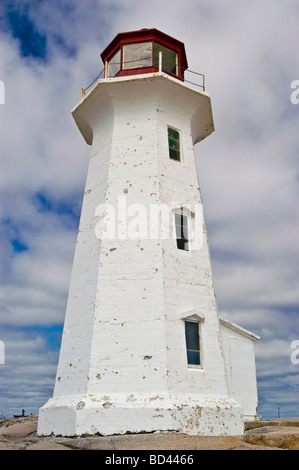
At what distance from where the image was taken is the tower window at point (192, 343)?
1157 centimetres

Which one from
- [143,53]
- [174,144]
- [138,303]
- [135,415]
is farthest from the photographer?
[143,53]

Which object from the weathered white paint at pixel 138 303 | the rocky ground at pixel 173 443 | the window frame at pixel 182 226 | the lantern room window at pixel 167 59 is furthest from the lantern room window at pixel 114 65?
the rocky ground at pixel 173 443

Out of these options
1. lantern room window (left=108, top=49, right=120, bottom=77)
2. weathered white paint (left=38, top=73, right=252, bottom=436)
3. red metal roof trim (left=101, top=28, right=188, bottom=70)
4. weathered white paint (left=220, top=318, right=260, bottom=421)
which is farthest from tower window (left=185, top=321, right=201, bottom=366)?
red metal roof trim (left=101, top=28, right=188, bottom=70)

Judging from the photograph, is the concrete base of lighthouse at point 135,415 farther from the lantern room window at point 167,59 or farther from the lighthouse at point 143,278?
the lantern room window at point 167,59

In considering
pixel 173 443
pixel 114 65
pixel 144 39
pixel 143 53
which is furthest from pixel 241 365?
pixel 144 39

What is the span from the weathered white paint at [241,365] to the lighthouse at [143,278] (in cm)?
7

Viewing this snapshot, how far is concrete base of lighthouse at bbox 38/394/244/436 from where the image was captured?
10.1 metres

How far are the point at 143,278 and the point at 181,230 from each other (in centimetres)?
199

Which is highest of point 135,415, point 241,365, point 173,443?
point 241,365

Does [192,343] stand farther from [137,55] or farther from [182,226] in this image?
[137,55]

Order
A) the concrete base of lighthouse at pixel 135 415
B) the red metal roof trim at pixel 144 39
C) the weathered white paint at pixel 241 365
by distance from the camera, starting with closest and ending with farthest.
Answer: the concrete base of lighthouse at pixel 135 415 → the red metal roof trim at pixel 144 39 → the weathered white paint at pixel 241 365

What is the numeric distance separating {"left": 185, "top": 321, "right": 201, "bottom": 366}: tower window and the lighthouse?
26mm

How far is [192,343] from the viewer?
38.5 feet

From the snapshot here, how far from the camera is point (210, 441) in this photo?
8.24 meters
